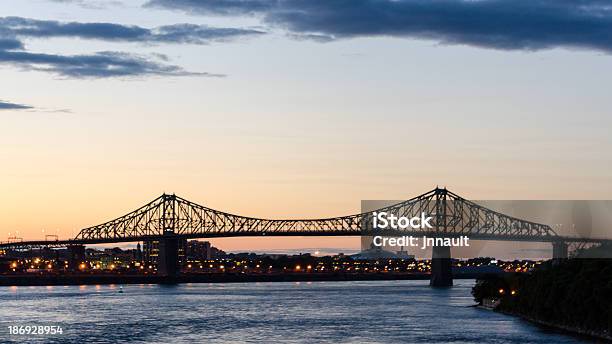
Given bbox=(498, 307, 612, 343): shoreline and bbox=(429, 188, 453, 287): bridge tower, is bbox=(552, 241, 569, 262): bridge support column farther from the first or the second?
bbox=(498, 307, 612, 343): shoreline

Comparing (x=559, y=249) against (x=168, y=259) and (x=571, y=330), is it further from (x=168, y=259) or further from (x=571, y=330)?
(x=571, y=330)

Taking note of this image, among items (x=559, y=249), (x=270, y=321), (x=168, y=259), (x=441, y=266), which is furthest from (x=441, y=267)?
(x=270, y=321)

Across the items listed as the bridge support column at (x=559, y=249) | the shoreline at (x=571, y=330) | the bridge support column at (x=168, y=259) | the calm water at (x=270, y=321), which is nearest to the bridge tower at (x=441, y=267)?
the bridge support column at (x=559, y=249)

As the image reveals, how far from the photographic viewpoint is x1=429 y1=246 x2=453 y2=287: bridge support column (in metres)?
161

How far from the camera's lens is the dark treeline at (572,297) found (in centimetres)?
6562

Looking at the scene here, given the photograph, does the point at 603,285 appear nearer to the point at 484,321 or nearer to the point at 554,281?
the point at 554,281

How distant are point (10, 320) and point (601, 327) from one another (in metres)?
45.4

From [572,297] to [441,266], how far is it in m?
92.3

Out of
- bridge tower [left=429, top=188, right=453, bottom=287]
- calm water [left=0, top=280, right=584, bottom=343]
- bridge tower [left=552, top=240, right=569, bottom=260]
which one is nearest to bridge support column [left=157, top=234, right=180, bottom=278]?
bridge tower [left=429, top=188, right=453, bottom=287]

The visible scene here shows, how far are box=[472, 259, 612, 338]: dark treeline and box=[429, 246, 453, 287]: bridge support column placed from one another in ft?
222

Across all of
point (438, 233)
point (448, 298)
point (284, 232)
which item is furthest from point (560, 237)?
point (448, 298)

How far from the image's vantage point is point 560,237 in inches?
6895

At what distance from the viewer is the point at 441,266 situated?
6378 inches

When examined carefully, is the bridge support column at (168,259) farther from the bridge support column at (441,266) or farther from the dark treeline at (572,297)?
the dark treeline at (572,297)
